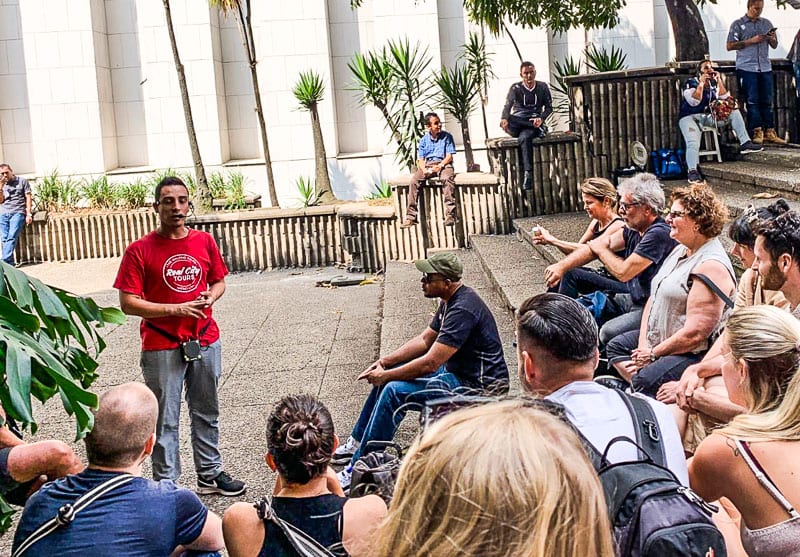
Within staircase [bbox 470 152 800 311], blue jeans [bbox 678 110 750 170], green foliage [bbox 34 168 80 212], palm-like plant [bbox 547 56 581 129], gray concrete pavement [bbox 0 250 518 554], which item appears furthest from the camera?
green foliage [bbox 34 168 80 212]

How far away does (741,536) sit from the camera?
119 inches

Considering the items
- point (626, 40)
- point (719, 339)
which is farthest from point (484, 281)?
point (626, 40)

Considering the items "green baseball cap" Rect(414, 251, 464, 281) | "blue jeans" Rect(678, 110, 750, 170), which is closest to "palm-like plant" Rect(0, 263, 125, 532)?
"green baseball cap" Rect(414, 251, 464, 281)

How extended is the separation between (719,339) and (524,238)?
759 cm

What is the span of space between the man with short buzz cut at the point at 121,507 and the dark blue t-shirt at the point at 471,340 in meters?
2.34

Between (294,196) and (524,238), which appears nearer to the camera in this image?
(524,238)

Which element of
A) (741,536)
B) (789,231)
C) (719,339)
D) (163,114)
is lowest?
(741,536)

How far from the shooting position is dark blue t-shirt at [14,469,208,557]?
3342 mm

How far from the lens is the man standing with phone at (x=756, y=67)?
1262 cm

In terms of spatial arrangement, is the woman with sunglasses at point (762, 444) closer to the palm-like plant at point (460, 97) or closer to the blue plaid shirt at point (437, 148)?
the blue plaid shirt at point (437, 148)

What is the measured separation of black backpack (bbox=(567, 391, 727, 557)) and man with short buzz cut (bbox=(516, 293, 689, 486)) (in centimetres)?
41

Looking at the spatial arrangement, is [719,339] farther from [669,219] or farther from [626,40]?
[626,40]

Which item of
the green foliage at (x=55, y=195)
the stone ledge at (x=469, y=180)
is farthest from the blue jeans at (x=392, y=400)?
the green foliage at (x=55, y=195)

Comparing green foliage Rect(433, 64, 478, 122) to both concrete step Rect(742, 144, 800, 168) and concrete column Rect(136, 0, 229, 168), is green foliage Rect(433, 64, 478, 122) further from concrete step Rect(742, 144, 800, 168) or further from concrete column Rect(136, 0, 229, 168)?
concrete column Rect(136, 0, 229, 168)
